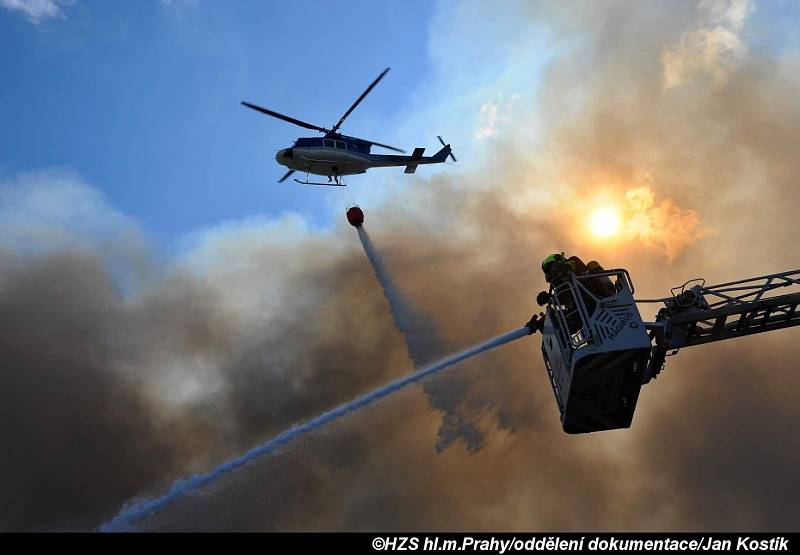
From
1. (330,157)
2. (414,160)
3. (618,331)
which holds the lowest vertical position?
(618,331)

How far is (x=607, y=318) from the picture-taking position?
24016 millimetres

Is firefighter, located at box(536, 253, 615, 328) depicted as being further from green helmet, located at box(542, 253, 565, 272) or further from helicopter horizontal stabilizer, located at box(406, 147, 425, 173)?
helicopter horizontal stabilizer, located at box(406, 147, 425, 173)

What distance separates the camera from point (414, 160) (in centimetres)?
5803

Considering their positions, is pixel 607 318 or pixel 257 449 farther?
pixel 257 449

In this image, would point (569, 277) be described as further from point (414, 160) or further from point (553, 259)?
point (414, 160)

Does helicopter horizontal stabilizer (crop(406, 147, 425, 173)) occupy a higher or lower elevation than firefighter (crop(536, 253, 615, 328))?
higher

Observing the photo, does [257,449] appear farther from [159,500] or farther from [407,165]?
[407,165]

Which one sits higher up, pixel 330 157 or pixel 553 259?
pixel 330 157

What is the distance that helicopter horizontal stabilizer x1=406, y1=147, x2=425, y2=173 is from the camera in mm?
57781

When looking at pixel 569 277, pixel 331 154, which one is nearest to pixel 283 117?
pixel 331 154


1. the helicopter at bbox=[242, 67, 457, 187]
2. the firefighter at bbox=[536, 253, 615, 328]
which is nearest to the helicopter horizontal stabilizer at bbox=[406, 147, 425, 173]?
the helicopter at bbox=[242, 67, 457, 187]

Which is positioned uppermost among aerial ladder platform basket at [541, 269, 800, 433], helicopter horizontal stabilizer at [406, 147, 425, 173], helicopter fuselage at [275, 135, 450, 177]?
helicopter horizontal stabilizer at [406, 147, 425, 173]
